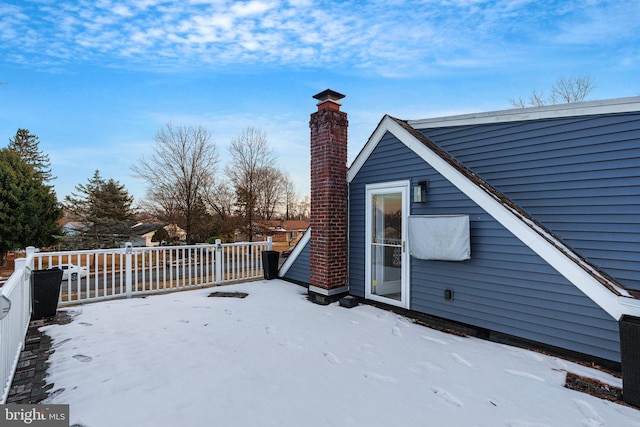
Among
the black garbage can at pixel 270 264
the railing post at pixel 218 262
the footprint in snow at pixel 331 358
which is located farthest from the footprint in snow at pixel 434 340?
the railing post at pixel 218 262

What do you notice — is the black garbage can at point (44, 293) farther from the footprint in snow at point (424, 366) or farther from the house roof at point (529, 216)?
the house roof at point (529, 216)

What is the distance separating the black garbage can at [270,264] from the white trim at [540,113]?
4200mm

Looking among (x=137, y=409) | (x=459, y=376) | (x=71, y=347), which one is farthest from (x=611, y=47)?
(x=71, y=347)

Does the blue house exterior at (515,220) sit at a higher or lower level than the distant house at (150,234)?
higher

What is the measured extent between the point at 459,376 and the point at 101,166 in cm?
2844

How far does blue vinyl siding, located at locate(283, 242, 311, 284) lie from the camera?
251 inches

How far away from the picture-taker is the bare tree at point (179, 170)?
16922 millimetres

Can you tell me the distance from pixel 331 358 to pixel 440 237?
7.13 feet

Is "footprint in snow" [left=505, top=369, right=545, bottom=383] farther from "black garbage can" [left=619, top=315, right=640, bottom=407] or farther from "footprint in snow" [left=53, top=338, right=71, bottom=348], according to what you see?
"footprint in snow" [left=53, top=338, right=71, bottom=348]

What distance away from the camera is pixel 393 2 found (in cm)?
629

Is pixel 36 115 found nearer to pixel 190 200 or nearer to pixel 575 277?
pixel 190 200

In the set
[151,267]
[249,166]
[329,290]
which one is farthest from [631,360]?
[249,166]

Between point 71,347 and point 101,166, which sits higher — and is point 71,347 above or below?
below

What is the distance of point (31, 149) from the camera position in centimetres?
3138
